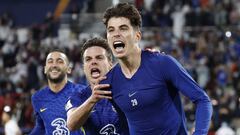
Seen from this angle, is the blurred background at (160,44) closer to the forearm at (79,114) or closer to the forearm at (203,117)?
the forearm at (79,114)

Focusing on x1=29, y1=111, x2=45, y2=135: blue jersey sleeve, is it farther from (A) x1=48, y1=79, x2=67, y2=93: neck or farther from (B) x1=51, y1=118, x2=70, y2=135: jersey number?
(A) x1=48, y1=79, x2=67, y2=93: neck

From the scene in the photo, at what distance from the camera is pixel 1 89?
18.2 metres

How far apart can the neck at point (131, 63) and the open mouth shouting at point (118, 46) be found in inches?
4.6

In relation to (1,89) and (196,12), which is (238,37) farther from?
(1,89)

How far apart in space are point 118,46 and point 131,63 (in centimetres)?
21

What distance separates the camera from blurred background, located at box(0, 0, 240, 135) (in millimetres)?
15633

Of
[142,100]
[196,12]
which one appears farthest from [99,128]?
[196,12]

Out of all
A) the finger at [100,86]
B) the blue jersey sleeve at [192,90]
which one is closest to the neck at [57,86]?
the finger at [100,86]

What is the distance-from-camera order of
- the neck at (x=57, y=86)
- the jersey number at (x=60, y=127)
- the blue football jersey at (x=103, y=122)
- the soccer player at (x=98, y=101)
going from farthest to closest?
→ the neck at (x=57, y=86) < the jersey number at (x=60, y=127) < the blue football jersey at (x=103, y=122) < the soccer player at (x=98, y=101)

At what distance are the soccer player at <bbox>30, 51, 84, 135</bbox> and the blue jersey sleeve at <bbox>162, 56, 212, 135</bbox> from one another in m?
2.50

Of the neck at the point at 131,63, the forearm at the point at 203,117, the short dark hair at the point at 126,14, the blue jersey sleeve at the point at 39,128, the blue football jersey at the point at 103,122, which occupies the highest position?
the short dark hair at the point at 126,14

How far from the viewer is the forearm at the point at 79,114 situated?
5024 mm

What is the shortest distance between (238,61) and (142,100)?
11.9 meters

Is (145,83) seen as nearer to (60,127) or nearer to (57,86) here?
(60,127)
